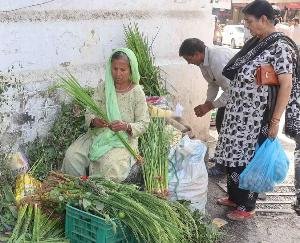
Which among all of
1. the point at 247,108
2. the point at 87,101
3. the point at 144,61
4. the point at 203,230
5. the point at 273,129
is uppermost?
the point at 144,61

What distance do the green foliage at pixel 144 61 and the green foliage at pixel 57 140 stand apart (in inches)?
35.6

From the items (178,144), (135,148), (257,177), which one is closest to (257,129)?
(257,177)

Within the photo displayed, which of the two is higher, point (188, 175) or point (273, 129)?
point (273, 129)

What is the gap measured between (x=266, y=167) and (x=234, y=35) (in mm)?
20839

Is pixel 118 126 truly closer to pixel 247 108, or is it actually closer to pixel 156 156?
pixel 156 156

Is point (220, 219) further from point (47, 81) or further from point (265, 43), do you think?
point (47, 81)

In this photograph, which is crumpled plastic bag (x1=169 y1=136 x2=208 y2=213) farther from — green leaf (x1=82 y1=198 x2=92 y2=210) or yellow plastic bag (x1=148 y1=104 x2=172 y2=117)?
green leaf (x1=82 y1=198 x2=92 y2=210)

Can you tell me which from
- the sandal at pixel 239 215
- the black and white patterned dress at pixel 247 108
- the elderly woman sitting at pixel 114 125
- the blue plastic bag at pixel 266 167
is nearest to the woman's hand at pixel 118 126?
the elderly woman sitting at pixel 114 125

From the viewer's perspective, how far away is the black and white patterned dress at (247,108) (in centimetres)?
411

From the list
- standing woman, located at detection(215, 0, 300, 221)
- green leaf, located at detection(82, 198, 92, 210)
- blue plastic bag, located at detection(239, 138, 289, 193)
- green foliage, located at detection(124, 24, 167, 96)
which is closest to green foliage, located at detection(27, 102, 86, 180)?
green foliage, located at detection(124, 24, 167, 96)

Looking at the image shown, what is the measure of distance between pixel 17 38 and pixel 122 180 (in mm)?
1578

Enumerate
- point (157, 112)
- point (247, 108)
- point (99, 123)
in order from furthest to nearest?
1. point (157, 112)
2. point (247, 108)
3. point (99, 123)

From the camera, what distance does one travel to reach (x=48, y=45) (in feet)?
14.8

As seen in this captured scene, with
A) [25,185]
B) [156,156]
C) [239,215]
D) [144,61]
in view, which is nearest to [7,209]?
[25,185]
